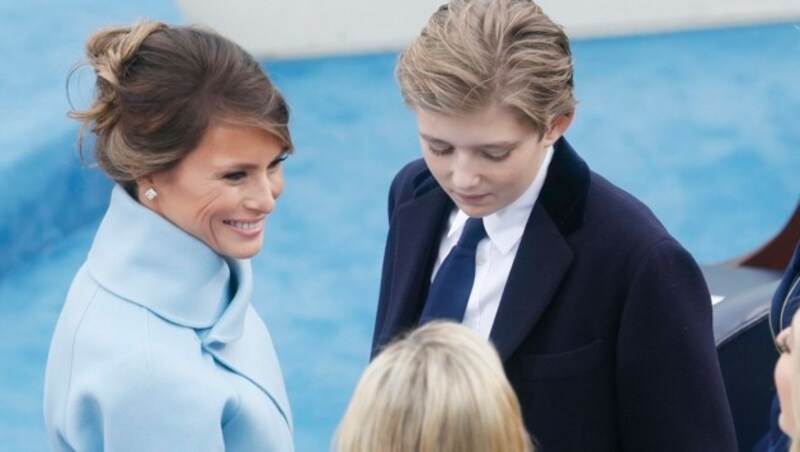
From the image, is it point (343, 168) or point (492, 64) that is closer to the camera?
point (492, 64)

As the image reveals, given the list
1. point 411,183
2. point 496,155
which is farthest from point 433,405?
point 411,183

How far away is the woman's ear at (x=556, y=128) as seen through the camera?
1946 mm

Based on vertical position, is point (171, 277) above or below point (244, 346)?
above

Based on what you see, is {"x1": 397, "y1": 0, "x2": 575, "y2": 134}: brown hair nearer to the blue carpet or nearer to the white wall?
the blue carpet

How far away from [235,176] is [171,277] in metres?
0.17

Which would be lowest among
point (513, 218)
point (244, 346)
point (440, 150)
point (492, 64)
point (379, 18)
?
point (379, 18)

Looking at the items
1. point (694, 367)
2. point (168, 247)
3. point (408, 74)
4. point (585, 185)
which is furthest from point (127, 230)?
point (694, 367)

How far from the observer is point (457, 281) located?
2064mm

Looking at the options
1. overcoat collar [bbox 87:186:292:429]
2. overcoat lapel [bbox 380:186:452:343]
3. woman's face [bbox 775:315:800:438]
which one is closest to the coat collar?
overcoat collar [bbox 87:186:292:429]

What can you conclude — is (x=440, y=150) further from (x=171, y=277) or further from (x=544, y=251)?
(x=171, y=277)

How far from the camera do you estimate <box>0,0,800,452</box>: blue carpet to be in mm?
4391

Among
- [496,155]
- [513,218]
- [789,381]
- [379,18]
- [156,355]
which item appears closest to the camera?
[789,381]

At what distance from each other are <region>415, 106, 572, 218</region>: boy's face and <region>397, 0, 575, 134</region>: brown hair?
0.06 feet

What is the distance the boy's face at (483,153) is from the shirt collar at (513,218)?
0.03 m
